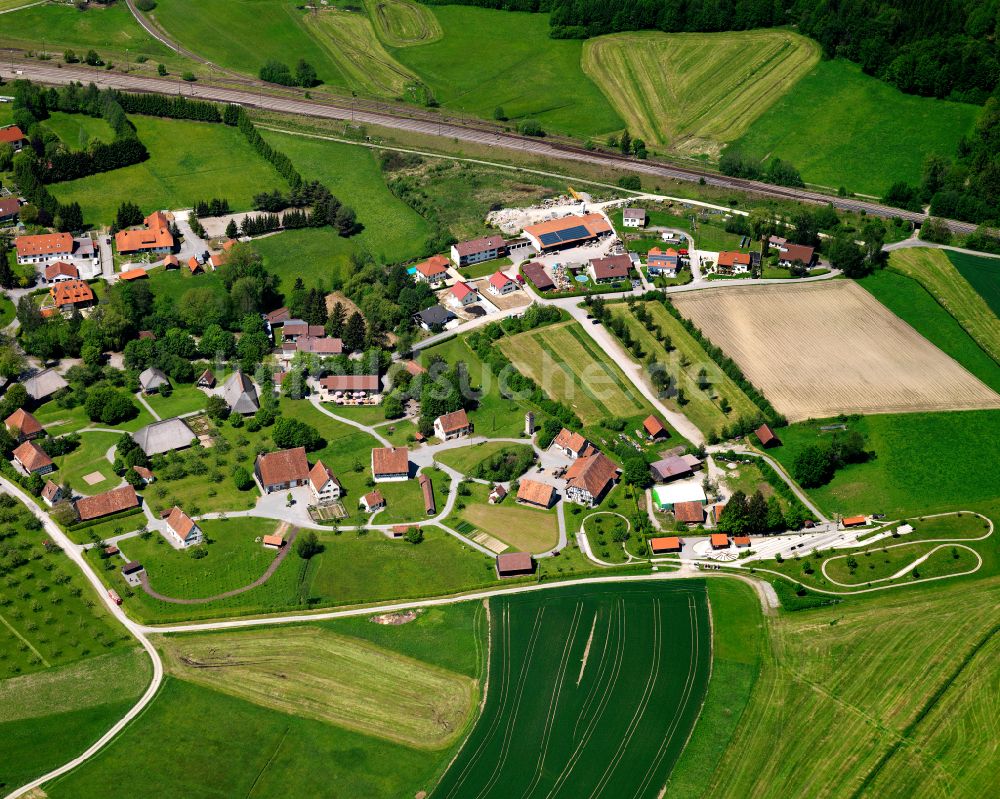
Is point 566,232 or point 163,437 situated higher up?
point 566,232

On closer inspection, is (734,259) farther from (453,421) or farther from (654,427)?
(453,421)

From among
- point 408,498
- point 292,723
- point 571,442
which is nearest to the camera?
point 292,723

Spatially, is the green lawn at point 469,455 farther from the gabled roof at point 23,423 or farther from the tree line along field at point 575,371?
the gabled roof at point 23,423

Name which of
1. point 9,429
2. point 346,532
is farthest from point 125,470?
point 346,532

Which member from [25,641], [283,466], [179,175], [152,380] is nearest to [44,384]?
[152,380]

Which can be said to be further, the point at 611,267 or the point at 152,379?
the point at 611,267

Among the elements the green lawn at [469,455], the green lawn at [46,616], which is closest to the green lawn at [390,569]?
the green lawn at [469,455]

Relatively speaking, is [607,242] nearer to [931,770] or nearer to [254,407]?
[254,407]
